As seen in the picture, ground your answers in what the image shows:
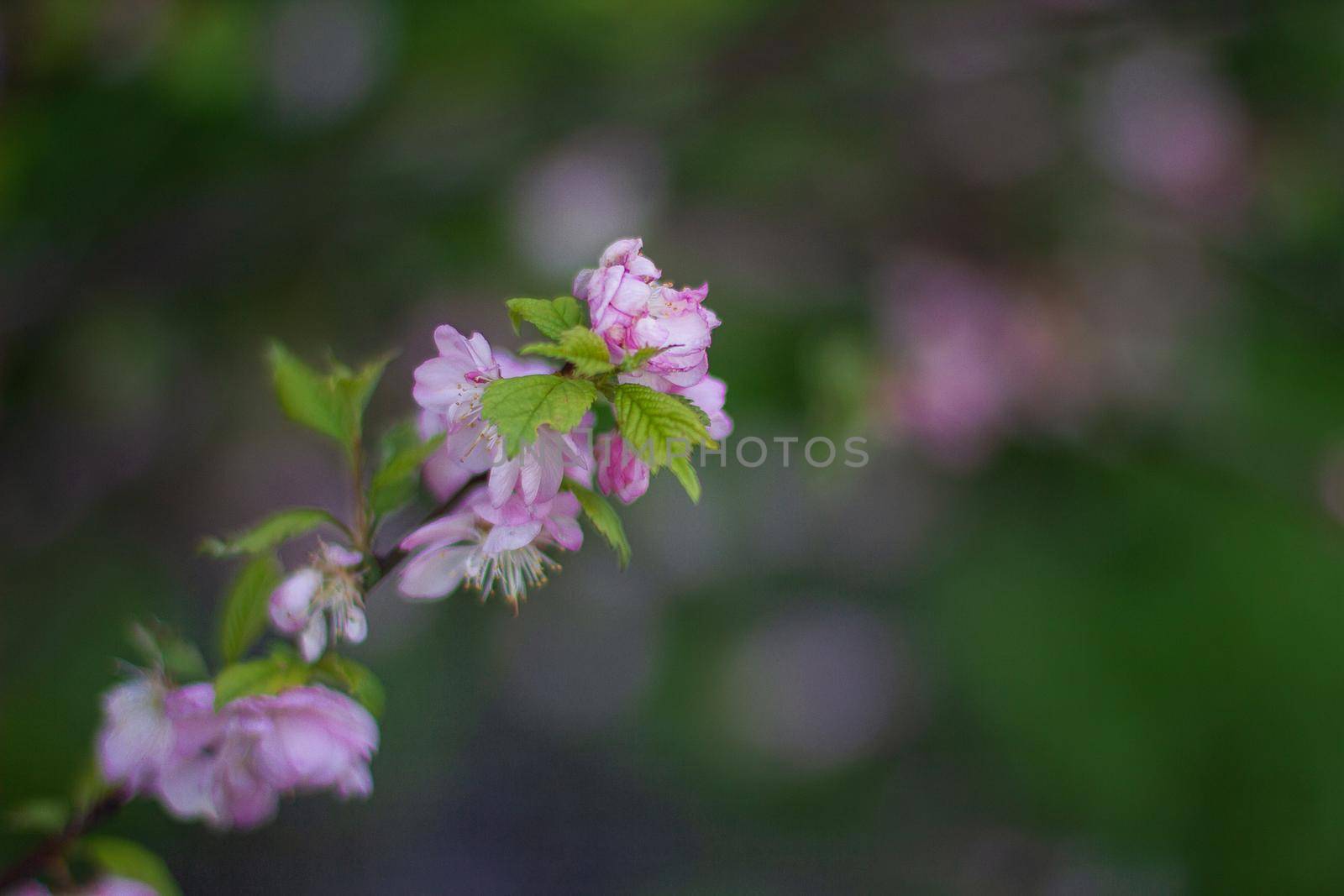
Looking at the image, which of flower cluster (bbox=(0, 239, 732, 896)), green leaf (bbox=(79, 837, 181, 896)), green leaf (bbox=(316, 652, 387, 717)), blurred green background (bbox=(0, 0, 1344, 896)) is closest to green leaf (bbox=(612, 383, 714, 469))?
flower cluster (bbox=(0, 239, 732, 896))

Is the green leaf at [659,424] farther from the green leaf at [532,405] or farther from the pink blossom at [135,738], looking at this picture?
the pink blossom at [135,738]

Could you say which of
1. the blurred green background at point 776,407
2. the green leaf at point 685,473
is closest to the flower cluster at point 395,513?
the green leaf at point 685,473

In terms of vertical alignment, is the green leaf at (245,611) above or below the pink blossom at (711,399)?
below

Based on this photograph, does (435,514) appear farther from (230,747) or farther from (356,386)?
(230,747)

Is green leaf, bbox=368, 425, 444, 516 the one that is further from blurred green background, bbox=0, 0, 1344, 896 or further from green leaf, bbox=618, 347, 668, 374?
blurred green background, bbox=0, 0, 1344, 896

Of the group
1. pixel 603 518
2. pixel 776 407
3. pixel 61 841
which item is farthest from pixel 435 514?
pixel 776 407

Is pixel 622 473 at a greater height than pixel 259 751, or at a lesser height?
greater
